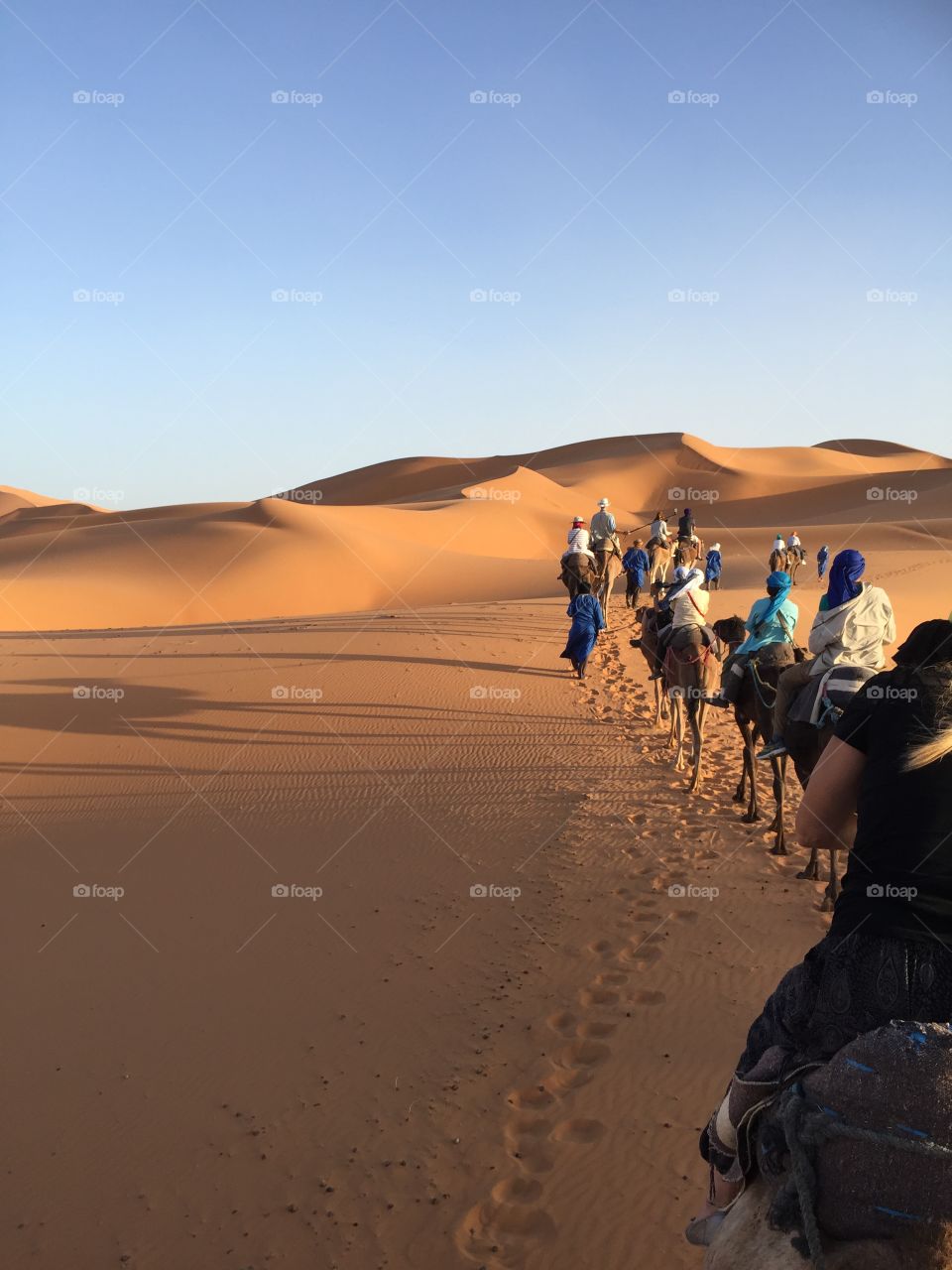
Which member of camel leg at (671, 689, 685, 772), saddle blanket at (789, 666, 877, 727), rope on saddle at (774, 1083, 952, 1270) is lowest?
camel leg at (671, 689, 685, 772)

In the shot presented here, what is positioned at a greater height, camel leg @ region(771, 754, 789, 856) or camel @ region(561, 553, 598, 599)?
camel @ region(561, 553, 598, 599)

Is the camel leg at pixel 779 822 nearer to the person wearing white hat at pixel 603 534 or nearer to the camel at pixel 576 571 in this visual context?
the camel at pixel 576 571

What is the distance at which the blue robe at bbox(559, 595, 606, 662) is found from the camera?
15.3m

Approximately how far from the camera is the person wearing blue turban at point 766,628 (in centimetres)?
980

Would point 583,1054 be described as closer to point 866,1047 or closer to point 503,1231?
point 503,1231

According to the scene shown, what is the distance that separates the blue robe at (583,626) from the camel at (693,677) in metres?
3.55

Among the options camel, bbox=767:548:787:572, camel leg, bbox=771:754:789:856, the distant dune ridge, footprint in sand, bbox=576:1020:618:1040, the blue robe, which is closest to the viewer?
footprint in sand, bbox=576:1020:618:1040

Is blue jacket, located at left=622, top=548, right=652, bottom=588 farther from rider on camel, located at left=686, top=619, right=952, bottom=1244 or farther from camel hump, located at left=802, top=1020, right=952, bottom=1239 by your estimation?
camel hump, located at left=802, top=1020, right=952, bottom=1239

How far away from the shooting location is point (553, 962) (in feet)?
22.6

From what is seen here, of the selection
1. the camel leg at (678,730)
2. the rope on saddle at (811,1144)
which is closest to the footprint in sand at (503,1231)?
the rope on saddle at (811,1144)

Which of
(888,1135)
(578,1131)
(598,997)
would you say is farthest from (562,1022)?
(888,1135)

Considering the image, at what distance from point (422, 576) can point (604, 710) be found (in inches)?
1026

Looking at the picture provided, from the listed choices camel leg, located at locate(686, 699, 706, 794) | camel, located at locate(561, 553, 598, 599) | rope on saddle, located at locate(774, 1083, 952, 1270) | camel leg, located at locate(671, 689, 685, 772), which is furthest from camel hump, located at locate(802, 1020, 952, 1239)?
camel, located at locate(561, 553, 598, 599)

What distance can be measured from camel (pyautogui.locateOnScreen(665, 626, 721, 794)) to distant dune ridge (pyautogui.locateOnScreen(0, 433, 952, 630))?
774 inches
